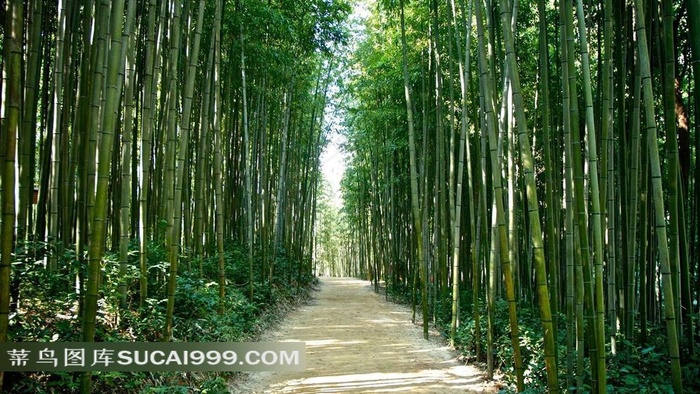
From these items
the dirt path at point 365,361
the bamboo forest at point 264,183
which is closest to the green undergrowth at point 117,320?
the bamboo forest at point 264,183

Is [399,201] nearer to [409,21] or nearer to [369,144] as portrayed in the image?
[369,144]

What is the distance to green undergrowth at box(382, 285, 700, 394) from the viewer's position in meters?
2.94

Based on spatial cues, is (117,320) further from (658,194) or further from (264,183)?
(264,183)

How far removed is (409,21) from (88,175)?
5.16 m

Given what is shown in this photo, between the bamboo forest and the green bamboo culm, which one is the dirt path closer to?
the bamboo forest

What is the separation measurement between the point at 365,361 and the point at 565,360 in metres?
1.81

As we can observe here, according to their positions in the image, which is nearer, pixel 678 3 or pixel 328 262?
pixel 678 3

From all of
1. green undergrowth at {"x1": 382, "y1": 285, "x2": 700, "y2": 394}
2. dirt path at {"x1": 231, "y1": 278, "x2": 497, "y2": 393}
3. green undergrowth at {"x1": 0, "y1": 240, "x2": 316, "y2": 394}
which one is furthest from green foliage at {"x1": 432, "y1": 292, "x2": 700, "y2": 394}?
green undergrowth at {"x1": 0, "y1": 240, "x2": 316, "y2": 394}

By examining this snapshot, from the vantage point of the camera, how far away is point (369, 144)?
11.6 metres

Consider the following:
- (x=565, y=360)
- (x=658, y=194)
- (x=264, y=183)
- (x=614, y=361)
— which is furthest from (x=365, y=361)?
(x=264, y=183)

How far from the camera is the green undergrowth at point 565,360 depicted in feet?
9.65

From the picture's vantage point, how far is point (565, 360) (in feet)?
11.7

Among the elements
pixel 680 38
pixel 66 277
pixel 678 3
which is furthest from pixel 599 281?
pixel 678 3

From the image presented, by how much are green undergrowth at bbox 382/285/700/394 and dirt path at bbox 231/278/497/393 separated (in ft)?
0.69
